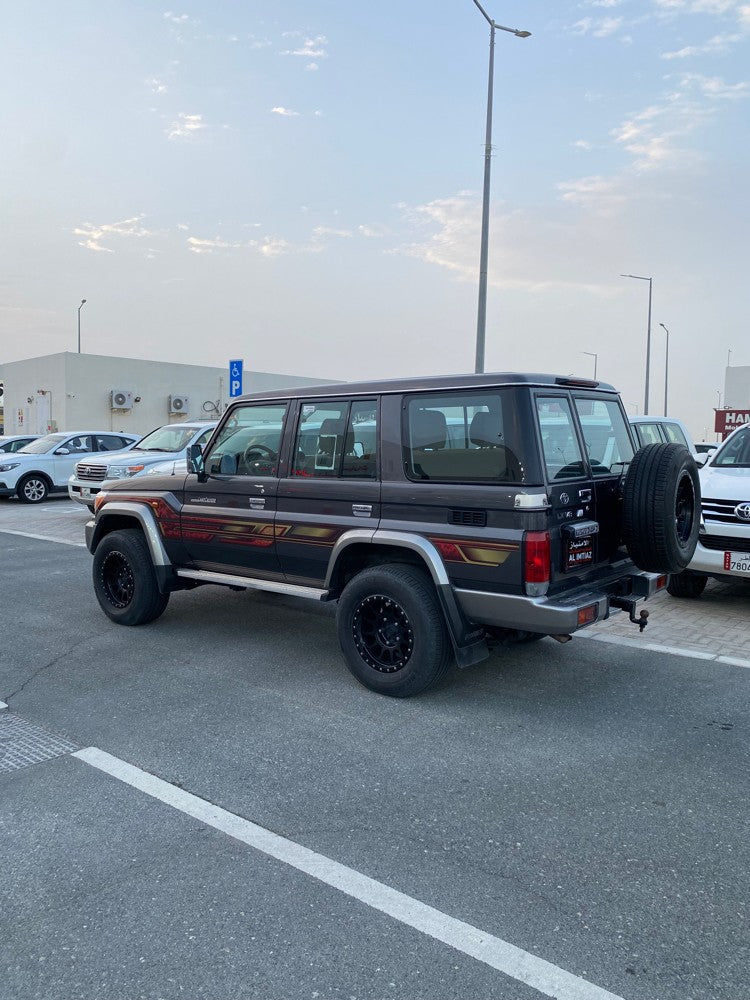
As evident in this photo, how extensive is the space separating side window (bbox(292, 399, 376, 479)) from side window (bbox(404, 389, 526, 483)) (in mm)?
323

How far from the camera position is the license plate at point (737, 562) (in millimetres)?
7000

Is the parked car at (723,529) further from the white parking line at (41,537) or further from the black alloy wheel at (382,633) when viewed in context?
the white parking line at (41,537)

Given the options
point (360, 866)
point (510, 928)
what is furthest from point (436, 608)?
point (510, 928)

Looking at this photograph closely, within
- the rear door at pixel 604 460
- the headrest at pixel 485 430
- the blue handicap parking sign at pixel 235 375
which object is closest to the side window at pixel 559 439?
the rear door at pixel 604 460

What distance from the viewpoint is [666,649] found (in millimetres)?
6199

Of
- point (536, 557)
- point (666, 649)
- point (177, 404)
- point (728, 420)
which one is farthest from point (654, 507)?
point (177, 404)

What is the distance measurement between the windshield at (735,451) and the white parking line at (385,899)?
6.57 metres

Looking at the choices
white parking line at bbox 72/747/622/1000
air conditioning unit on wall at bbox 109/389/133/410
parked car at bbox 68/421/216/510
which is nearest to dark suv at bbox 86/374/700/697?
white parking line at bbox 72/747/622/1000

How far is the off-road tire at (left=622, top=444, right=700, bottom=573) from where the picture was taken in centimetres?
493

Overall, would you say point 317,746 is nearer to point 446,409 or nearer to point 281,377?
point 446,409

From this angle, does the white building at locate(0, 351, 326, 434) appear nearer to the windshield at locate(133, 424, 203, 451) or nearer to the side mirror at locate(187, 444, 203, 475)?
the windshield at locate(133, 424, 203, 451)

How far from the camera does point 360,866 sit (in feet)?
10.4

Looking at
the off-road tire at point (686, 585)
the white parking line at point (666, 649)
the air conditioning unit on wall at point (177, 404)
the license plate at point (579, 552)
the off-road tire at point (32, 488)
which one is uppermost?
the air conditioning unit on wall at point (177, 404)

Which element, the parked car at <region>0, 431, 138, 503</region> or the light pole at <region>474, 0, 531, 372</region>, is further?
the parked car at <region>0, 431, 138, 503</region>
